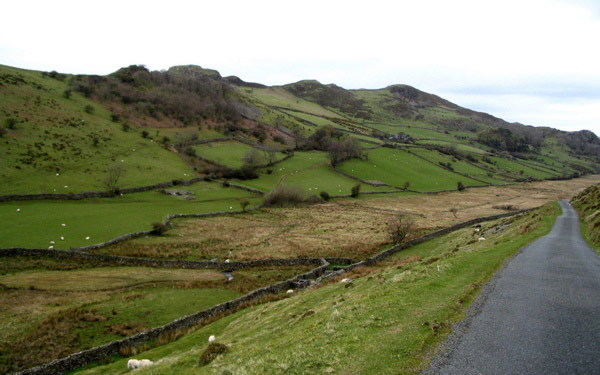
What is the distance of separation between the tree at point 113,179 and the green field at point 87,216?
241 cm

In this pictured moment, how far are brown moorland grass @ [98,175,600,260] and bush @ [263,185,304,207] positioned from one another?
3.53 metres

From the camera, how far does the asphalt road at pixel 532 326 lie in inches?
382

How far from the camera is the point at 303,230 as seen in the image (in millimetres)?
61344

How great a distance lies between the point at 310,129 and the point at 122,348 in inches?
5885

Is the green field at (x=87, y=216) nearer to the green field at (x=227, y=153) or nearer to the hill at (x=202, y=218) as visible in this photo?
the hill at (x=202, y=218)

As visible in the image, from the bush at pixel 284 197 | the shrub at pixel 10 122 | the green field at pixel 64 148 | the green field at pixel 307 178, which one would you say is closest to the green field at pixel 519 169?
the green field at pixel 307 178

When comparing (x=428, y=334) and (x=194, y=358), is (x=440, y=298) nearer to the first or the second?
(x=428, y=334)

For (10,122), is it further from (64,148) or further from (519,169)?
(519,169)

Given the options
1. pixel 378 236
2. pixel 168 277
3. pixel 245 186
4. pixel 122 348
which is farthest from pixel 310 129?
pixel 122 348

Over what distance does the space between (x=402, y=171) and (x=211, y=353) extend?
120068 millimetres

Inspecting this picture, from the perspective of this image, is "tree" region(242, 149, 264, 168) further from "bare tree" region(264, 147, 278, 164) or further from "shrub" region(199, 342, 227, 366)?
"shrub" region(199, 342, 227, 366)

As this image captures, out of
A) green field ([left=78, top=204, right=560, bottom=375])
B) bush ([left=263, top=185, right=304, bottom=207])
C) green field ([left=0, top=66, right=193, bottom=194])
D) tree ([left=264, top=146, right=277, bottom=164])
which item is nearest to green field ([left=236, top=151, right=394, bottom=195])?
tree ([left=264, top=146, right=277, bottom=164])

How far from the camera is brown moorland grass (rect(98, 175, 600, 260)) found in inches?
1826

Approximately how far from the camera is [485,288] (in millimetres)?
16719
